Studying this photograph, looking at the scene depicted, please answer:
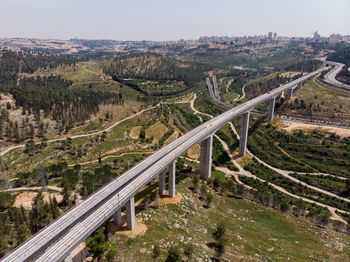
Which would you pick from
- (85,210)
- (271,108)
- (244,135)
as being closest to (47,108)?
(85,210)

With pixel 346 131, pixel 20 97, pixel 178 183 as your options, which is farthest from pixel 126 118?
pixel 346 131

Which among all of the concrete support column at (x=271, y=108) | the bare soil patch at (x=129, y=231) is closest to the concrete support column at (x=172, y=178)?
the bare soil patch at (x=129, y=231)

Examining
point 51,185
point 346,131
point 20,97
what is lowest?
point 51,185

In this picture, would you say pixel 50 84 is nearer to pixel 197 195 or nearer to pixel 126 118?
pixel 126 118

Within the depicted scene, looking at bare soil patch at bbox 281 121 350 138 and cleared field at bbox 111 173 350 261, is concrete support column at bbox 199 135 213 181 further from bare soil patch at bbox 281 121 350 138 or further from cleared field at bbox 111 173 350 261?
bare soil patch at bbox 281 121 350 138

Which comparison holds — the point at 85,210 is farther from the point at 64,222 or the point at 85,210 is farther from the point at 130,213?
the point at 130,213

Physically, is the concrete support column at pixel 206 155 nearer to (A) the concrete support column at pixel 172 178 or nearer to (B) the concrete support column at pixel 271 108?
(A) the concrete support column at pixel 172 178

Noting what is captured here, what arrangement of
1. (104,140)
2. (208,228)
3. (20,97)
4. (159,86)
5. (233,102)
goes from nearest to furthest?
(208,228), (104,140), (20,97), (233,102), (159,86)
